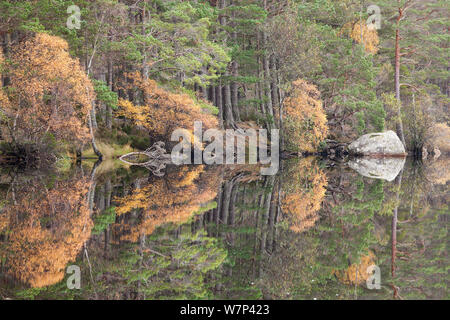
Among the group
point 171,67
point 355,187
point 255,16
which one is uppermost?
point 255,16

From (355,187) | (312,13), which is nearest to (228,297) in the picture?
(355,187)

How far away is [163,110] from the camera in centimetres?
2208

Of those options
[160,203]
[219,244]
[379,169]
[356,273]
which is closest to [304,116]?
[379,169]

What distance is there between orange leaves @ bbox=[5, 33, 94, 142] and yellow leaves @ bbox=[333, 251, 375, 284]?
565 inches

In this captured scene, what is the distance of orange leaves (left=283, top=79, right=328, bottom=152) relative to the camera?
2427 cm

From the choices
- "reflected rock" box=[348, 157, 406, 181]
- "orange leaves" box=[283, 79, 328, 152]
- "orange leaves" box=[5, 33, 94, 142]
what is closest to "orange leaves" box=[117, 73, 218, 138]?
"orange leaves" box=[5, 33, 94, 142]

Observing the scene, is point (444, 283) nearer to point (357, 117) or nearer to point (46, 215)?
point (46, 215)

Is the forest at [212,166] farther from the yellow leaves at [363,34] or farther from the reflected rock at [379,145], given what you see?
the reflected rock at [379,145]

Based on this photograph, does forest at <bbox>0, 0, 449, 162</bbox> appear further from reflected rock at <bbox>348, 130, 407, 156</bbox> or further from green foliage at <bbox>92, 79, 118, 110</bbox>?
reflected rock at <bbox>348, 130, 407, 156</bbox>

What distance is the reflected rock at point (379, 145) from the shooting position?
28062mm

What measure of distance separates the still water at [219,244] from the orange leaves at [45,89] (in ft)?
22.8

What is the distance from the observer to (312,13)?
2848 cm

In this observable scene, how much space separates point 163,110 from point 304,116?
26.0 ft
